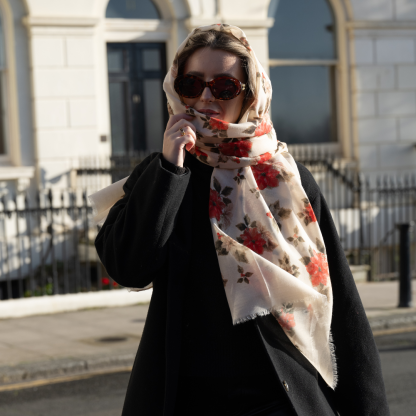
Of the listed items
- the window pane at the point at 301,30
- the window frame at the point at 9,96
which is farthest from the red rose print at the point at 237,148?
the window pane at the point at 301,30

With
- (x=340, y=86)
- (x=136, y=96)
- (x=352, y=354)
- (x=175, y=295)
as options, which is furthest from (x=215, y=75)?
(x=340, y=86)

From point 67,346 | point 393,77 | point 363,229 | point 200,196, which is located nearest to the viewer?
point 200,196

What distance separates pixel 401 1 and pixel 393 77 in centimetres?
145

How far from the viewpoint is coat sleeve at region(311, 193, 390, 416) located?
2213mm

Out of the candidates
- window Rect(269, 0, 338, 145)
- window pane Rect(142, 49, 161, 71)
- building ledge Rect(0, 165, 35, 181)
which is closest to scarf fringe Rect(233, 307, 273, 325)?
building ledge Rect(0, 165, 35, 181)

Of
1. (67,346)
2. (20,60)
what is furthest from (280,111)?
(67,346)

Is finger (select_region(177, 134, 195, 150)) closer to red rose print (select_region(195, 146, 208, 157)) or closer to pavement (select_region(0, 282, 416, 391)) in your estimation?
red rose print (select_region(195, 146, 208, 157))

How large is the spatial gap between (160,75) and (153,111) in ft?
2.11

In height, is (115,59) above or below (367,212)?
above

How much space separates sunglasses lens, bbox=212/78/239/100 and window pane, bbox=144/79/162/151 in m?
10.4

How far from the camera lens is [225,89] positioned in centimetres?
216

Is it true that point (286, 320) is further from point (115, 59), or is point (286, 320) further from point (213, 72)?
point (115, 59)

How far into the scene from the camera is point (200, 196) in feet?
7.11

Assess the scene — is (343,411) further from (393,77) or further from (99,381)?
(393,77)
